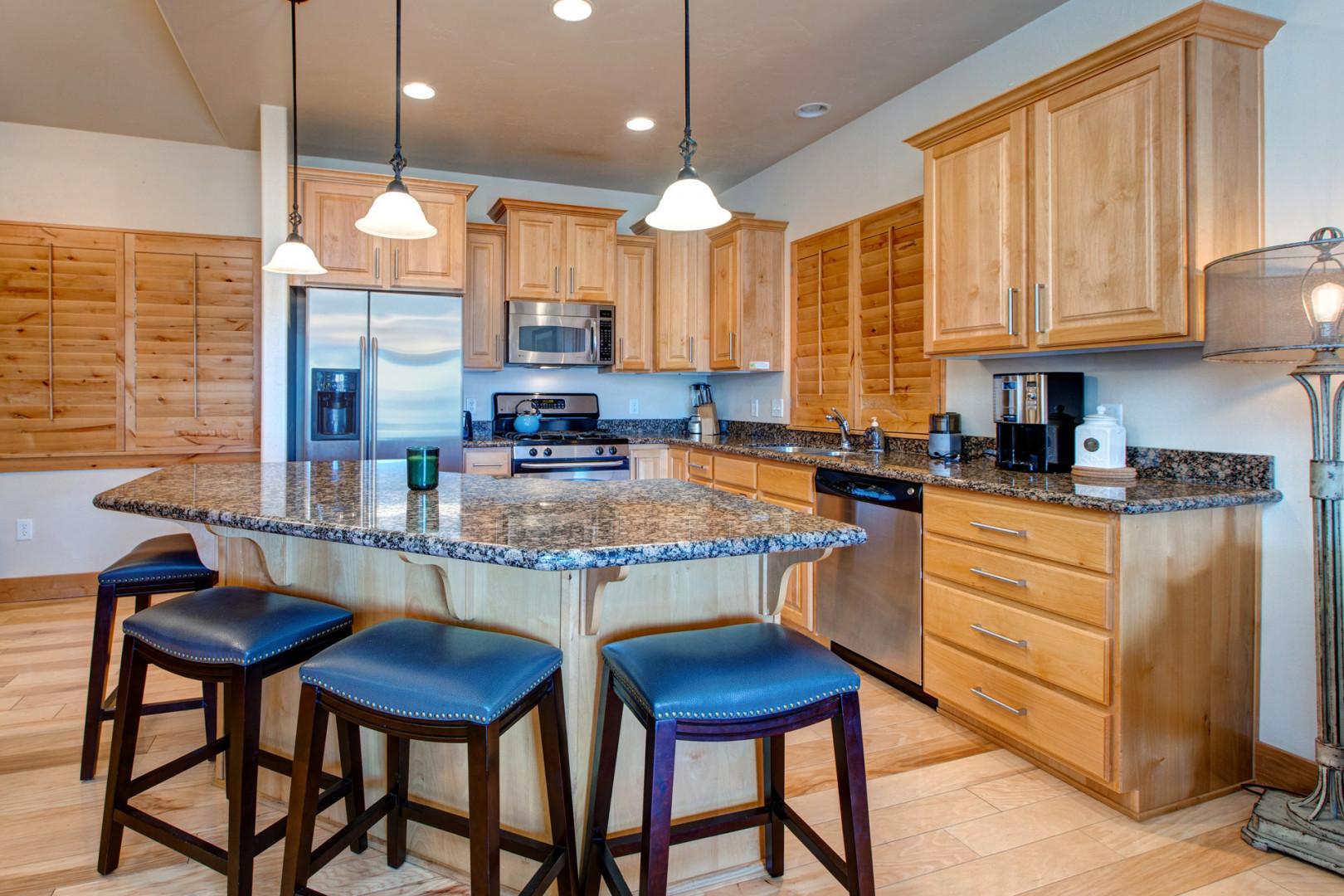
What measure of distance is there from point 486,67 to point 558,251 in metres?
1.44

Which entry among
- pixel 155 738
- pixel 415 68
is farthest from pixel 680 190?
pixel 155 738

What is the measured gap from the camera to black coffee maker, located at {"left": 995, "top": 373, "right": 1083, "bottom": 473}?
103 inches

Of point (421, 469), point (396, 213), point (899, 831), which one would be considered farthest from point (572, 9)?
point (899, 831)

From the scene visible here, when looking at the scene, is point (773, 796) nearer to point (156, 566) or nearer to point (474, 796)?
point (474, 796)

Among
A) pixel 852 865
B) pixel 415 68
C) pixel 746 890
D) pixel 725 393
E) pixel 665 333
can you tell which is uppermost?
pixel 415 68

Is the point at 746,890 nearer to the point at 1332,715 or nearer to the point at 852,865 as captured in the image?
the point at 852,865

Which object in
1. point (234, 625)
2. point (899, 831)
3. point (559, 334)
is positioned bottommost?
point (899, 831)

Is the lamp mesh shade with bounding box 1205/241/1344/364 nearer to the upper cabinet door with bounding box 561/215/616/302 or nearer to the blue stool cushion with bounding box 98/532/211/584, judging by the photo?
the blue stool cushion with bounding box 98/532/211/584

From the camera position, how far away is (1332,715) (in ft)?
6.15

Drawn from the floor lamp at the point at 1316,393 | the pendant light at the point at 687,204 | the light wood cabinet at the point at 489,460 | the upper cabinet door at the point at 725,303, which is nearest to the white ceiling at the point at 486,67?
the upper cabinet door at the point at 725,303

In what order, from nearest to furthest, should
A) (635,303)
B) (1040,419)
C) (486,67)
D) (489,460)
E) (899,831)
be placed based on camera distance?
(899,831)
(1040,419)
(486,67)
(489,460)
(635,303)

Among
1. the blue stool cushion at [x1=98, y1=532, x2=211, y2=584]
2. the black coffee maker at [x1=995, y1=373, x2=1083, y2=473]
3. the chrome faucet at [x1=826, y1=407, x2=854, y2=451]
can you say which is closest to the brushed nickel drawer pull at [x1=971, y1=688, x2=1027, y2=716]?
the black coffee maker at [x1=995, y1=373, x2=1083, y2=473]

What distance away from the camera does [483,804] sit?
1279 mm

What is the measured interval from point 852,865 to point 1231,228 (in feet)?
6.84
